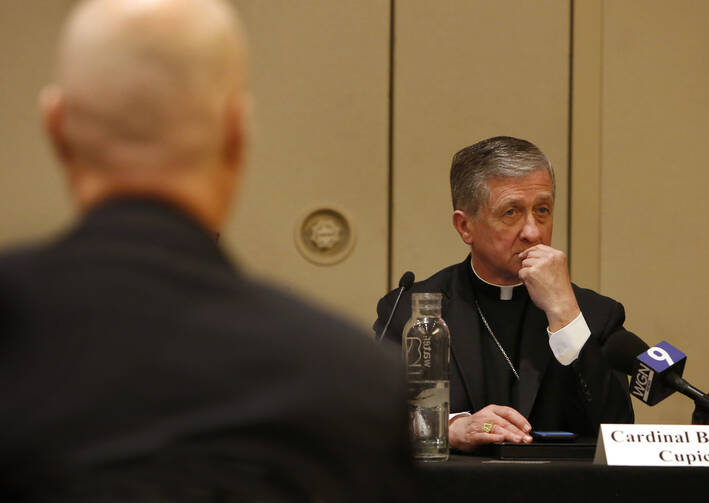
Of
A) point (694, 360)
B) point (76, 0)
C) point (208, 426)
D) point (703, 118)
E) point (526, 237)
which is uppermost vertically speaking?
point (76, 0)

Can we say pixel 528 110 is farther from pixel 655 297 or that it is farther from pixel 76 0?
pixel 76 0

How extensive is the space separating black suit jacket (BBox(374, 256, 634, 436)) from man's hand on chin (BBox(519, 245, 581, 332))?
98mm

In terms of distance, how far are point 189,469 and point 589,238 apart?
397cm

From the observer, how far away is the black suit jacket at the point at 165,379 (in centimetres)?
83

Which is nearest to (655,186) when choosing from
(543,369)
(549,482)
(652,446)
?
(543,369)

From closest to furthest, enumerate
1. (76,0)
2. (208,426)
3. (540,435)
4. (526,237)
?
(208,426)
(540,435)
(526,237)
(76,0)

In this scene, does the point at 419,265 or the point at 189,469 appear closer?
the point at 189,469

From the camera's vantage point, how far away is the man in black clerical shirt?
2777mm

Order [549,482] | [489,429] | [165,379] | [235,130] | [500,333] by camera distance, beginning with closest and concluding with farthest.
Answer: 1. [165,379]
2. [235,130]
3. [549,482]
4. [489,429]
5. [500,333]

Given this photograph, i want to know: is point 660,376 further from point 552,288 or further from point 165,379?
point 165,379

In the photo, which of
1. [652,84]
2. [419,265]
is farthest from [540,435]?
[652,84]

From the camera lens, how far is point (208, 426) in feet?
2.76

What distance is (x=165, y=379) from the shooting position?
2.75 feet

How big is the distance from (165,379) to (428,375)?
64.9 inches
